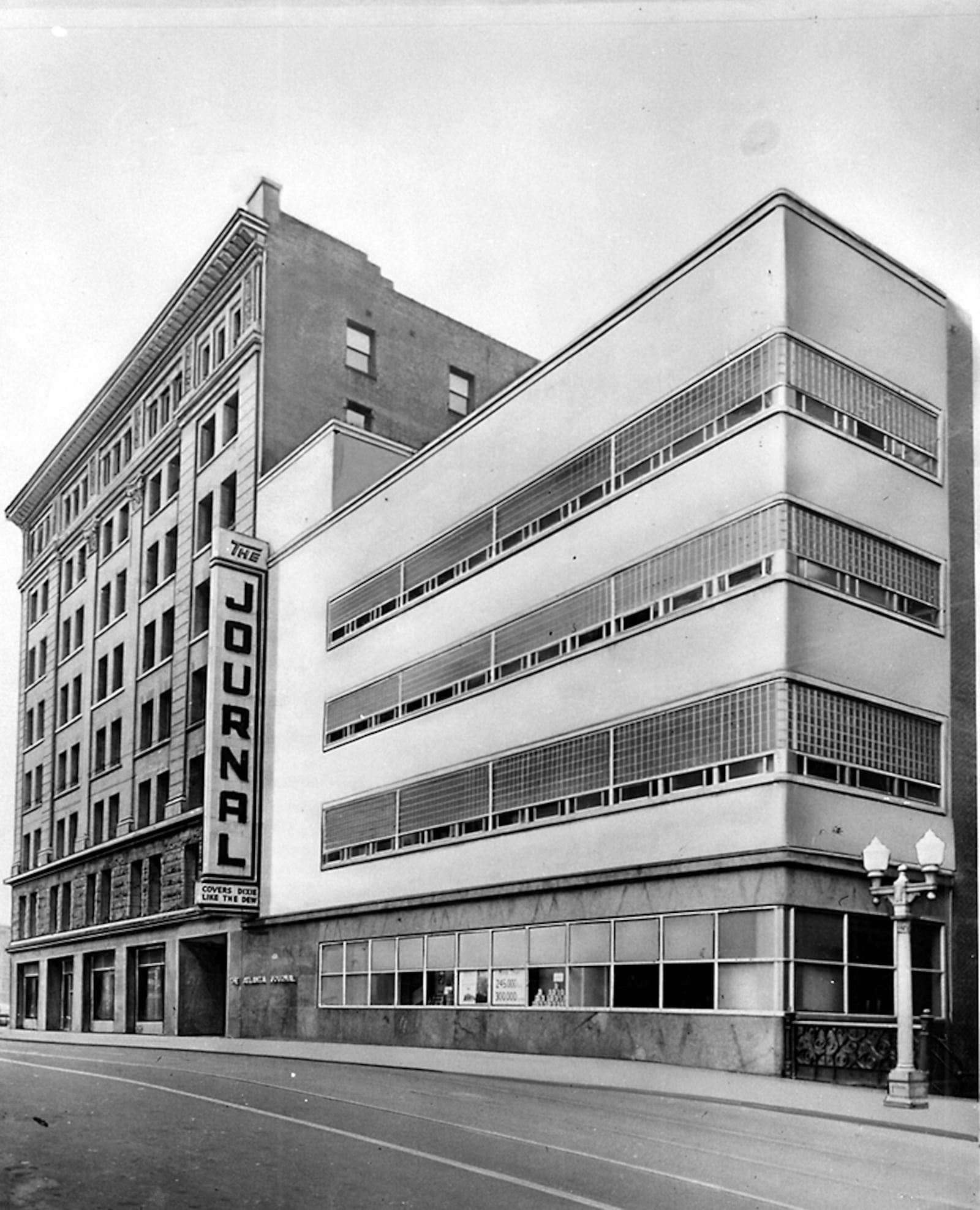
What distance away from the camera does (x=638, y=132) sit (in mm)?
15516

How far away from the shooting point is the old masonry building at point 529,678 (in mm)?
17516

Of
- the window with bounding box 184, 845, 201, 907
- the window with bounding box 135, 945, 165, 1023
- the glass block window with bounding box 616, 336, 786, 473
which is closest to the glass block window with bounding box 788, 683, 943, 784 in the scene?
the glass block window with bounding box 616, 336, 786, 473

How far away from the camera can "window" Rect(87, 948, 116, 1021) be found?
118 ft

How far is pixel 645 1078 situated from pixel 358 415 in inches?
904

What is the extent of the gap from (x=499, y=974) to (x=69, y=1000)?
19.1 m

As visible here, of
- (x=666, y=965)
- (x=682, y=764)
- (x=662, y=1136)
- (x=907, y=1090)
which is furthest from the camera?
(x=666, y=965)

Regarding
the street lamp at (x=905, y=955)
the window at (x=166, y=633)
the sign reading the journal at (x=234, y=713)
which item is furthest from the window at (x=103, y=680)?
the street lamp at (x=905, y=955)

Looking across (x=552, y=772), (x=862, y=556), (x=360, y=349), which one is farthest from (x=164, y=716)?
(x=862, y=556)

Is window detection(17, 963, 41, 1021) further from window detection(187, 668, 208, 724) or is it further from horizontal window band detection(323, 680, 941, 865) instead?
horizontal window band detection(323, 680, 941, 865)

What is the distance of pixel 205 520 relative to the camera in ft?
113

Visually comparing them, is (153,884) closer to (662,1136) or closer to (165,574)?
(165,574)

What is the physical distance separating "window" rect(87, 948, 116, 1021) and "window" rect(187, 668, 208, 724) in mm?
5823

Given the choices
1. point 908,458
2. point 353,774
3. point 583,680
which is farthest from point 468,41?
point 353,774

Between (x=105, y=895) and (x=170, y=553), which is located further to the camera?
(x=105, y=895)
